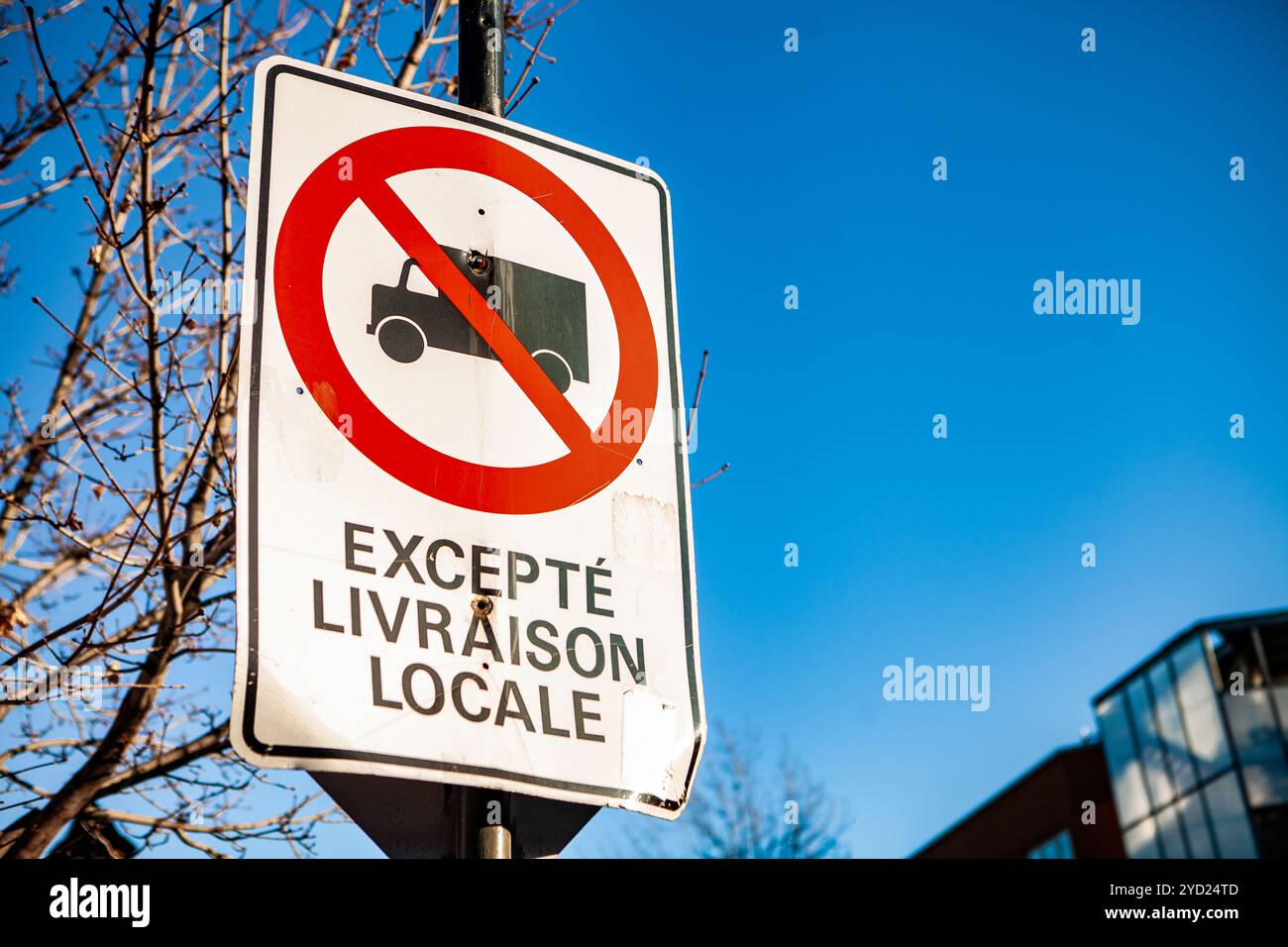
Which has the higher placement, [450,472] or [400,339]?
[400,339]

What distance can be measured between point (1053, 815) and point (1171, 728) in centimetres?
521

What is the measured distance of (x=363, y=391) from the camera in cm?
199

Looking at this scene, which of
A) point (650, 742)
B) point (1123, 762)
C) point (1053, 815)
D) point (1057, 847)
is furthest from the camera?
point (1053, 815)

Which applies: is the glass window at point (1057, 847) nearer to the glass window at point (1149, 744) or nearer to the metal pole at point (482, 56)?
the glass window at point (1149, 744)

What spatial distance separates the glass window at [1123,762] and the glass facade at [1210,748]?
1.3 inches

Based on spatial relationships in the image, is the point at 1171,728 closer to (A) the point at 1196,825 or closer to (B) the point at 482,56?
(A) the point at 1196,825

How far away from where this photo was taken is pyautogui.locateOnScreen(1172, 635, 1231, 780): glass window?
90.6 ft

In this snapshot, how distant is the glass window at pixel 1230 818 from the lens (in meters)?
26.4

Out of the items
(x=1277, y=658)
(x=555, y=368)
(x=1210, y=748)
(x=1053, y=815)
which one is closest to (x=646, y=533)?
(x=555, y=368)
